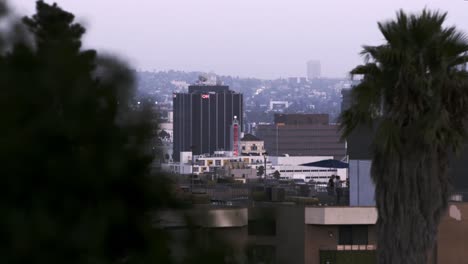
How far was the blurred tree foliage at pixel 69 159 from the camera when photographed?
327cm

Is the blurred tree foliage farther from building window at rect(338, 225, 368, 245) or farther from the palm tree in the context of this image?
building window at rect(338, 225, 368, 245)

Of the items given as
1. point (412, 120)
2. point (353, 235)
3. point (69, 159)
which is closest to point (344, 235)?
point (353, 235)

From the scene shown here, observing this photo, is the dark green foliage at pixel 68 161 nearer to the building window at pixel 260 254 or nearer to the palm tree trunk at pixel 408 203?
the building window at pixel 260 254

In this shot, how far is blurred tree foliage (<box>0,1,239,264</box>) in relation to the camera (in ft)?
10.7

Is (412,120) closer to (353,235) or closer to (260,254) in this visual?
(260,254)

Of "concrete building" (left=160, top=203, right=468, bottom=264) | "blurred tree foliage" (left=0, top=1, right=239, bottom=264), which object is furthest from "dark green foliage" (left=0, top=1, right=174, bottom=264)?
"concrete building" (left=160, top=203, right=468, bottom=264)

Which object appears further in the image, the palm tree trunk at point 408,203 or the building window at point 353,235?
the building window at point 353,235

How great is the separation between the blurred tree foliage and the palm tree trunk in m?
12.7

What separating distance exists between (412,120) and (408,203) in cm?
125

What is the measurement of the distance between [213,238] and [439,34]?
1367cm

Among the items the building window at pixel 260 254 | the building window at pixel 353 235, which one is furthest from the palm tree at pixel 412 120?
the building window at pixel 353 235

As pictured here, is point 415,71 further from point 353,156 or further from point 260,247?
point 353,156

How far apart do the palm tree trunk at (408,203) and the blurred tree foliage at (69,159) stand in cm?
1273

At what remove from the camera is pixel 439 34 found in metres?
17.0
